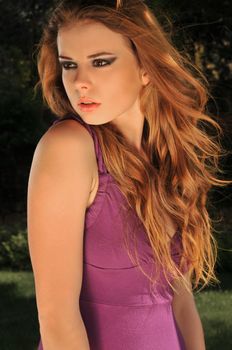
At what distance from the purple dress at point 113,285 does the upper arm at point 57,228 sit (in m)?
0.09

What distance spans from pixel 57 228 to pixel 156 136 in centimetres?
63

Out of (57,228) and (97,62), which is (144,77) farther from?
(57,228)

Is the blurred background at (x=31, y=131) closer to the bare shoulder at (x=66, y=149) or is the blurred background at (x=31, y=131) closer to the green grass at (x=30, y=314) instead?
the green grass at (x=30, y=314)

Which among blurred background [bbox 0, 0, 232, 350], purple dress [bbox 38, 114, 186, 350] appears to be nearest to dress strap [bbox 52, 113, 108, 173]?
purple dress [bbox 38, 114, 186, 350]

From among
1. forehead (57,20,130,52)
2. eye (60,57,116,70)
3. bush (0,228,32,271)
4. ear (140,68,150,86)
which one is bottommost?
bush (0,228,32,271)

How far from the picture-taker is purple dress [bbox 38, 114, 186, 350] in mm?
1526

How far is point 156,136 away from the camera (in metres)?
1.93

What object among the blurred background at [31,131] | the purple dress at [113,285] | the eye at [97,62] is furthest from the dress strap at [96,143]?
the blurred background at [31,131]

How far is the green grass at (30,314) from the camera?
496 cm

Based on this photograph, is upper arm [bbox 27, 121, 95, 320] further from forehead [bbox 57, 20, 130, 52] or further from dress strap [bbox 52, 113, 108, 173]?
forehead [bbox 57, 20, 130, 52]

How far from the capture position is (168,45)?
6.04ft

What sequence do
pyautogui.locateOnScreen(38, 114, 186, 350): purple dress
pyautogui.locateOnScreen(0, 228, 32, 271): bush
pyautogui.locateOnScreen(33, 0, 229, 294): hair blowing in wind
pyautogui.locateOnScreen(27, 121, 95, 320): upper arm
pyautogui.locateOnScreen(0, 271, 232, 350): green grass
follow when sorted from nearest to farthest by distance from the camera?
pyautogui.locateOnScreen(27, 121, 95, 320): upper arm → pyautogui.locateOnScreen(38, 114, 186, 350): purple dress → pyautogui.locateOnScreen(33, 0, 229, 294): hair blowing in wind → pyautogui.locateOnScreen(0, 271, 232, 350): green grass → pyautogui.locateOnScreen(0, 228, 32, 271): bush

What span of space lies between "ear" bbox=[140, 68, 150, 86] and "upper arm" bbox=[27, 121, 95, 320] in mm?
419

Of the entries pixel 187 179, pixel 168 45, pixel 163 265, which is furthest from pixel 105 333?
pixel 168 45
